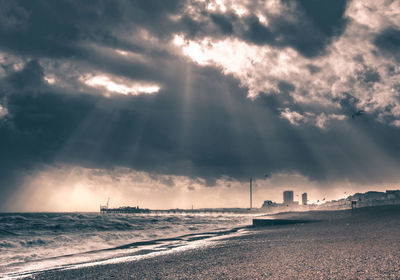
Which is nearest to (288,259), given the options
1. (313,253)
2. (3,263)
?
(313,253)

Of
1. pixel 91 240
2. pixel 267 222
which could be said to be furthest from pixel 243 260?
pixel 267 222

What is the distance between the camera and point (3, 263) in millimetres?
13453

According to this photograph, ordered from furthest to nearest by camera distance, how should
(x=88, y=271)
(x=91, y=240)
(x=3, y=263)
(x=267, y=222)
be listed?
(x=267, y=222) → (x=91, y=240) → (x=3, y=263) → (x=88, y=271)

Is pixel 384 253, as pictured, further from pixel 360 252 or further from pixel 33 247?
pixel 33 247

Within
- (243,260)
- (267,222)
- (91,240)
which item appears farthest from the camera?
(267,222)

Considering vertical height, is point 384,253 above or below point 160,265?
above

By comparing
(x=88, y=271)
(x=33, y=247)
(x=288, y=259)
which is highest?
(x=288, y=259)

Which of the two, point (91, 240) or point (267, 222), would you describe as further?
point (267, 222)

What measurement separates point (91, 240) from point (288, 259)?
1721cm

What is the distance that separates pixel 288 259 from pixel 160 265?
353 centimetres

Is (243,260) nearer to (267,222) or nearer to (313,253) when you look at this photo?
(313,253)

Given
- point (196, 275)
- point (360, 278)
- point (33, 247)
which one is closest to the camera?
point (360, 278)

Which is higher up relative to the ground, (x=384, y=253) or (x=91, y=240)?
(x=384, y=253)

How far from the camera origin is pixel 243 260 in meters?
8.23
